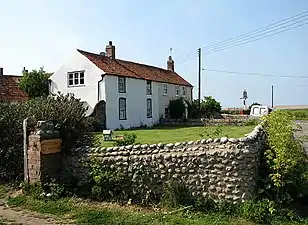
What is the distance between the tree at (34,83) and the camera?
3722cm

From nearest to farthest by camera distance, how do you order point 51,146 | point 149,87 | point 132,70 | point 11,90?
point 51,146
point 11,90
point 132,70
point 149,87

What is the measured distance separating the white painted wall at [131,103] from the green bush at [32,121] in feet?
69.6

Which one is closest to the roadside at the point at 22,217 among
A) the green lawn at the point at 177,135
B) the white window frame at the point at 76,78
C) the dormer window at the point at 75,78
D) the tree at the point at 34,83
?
the green lawn at the point at 177,135

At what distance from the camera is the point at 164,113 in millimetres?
44469

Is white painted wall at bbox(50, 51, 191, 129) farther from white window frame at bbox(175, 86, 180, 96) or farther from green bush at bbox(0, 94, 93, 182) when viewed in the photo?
green bush at bbox(0, 94, 93, 182)

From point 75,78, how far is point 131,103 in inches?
229

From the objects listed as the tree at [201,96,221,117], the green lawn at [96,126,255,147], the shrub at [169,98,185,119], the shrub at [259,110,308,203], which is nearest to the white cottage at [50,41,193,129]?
the shrub at [169,98,185,119]

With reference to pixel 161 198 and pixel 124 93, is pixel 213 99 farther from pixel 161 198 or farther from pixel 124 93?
pixel 161 198

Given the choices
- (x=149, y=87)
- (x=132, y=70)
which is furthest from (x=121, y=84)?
(x=149, y=87)

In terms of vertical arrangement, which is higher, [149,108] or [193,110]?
[149,108]

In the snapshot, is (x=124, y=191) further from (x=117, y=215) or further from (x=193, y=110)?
(x=193, y=110)

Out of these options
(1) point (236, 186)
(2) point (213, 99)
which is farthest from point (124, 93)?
(1) point (236, 186)

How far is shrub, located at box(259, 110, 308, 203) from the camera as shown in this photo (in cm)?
898

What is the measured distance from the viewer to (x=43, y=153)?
10.6 meters
